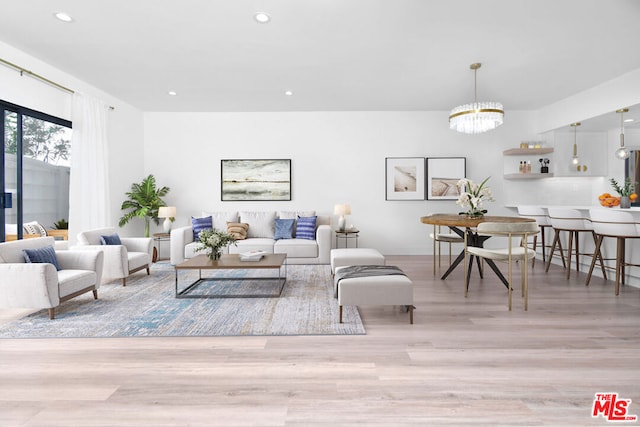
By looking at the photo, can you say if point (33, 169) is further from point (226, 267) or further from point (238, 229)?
point (226, 267)

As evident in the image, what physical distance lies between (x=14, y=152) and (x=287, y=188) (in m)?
3.88

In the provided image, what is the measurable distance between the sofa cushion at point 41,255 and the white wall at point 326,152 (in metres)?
3.16

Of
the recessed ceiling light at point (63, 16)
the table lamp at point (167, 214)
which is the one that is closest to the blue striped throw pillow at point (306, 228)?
the table lamp at point (167, 214)

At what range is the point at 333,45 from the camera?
368 centimetres

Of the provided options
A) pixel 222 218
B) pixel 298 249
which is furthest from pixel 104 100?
pixel 298 249

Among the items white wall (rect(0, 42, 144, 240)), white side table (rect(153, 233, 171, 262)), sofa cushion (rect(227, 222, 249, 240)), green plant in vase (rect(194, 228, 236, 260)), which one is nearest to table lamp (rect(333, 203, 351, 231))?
sofa cushion (rect(227, 222, 249, 240))

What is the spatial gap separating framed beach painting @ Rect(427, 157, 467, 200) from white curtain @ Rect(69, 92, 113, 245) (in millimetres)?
5520

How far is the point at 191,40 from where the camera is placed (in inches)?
140

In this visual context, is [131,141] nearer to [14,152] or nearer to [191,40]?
[14,152]

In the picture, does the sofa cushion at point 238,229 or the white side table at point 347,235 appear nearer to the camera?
the sofa cushion at point 238,229

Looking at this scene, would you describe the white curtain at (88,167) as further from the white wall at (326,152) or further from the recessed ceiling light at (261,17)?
the recessed ceiling light at (261,17)

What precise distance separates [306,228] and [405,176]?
222 cm

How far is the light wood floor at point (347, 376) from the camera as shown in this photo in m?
1.63

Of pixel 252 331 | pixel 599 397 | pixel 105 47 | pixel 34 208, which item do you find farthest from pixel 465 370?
pixel 34 208
